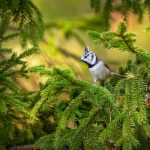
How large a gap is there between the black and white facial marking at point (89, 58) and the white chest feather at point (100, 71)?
0.05 m

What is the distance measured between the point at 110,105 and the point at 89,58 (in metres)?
0.60

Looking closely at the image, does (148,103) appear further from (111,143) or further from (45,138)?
(45,138)

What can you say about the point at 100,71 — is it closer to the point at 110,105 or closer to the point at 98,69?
the point at 98,69

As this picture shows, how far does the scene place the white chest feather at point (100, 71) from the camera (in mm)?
3549

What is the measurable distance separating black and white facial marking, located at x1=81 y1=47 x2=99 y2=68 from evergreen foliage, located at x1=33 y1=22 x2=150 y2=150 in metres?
0.34

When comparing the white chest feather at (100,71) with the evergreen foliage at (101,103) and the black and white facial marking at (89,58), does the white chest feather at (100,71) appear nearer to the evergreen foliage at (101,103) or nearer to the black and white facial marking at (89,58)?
the black and white facial marking at (89,58)

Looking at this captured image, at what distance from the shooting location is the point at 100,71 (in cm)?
357

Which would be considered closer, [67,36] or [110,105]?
[110,105]

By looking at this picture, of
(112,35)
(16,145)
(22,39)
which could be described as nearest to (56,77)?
(112,35)

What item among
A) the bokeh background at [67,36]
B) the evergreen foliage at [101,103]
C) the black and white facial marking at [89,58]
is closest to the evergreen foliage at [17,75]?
the evergreen foliage at [101,103]

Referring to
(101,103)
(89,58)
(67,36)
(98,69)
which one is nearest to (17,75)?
(89,58)

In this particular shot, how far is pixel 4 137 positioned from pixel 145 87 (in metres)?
1.40

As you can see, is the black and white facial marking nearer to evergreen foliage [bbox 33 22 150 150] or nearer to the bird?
the bird

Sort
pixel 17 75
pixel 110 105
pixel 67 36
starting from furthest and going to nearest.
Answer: pixel 67 36 → pixel 17 75 → pixel 110 105
